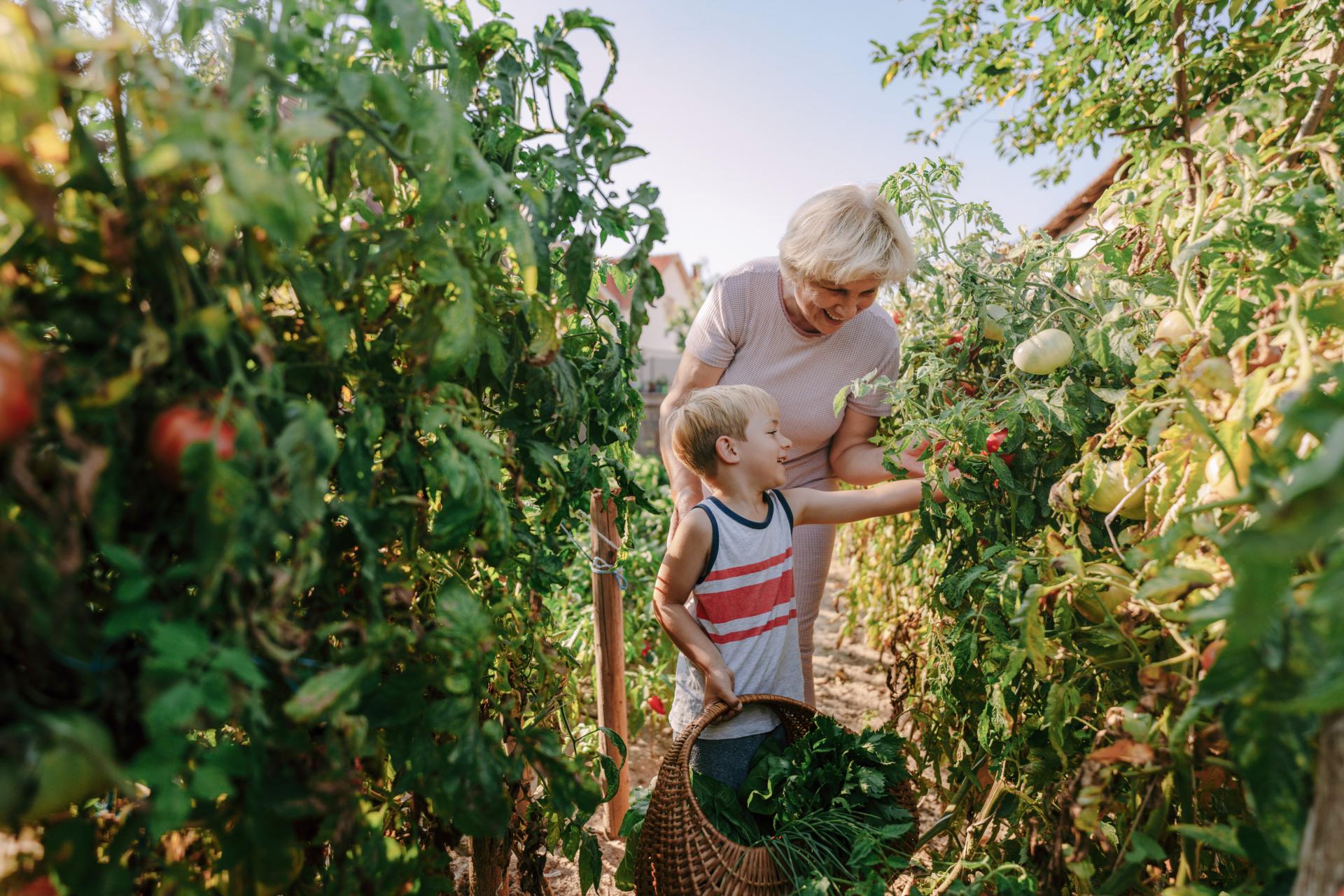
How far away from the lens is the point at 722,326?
1970 mm

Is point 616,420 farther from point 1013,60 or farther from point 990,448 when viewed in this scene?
point 1013,60

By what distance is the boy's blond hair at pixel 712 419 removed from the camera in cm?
174

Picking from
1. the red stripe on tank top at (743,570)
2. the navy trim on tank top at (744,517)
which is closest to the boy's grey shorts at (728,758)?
the red stripe on tank top at (743,570)

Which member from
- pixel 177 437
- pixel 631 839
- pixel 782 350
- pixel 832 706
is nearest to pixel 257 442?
pixel 177 437

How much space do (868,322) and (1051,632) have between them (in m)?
1.16

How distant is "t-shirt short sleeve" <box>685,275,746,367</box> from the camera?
6.45 feet

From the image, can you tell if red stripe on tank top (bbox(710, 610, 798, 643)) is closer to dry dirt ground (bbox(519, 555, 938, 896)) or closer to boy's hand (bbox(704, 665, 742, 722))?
boy's hand (bbox(704, 665, 742, 722))

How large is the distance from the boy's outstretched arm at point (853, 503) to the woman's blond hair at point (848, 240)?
19.1 inches

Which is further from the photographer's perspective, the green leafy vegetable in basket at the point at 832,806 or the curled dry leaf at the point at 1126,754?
the green leafy vegetable in basket at the point at 832,806

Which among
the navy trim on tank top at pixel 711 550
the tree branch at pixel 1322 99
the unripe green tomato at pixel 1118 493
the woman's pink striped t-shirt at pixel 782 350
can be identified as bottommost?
the navy trim on tank top at pixel 711 550

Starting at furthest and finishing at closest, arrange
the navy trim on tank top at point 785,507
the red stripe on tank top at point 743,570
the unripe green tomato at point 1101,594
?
1. the navy trim on tank top at point 785,507
2. the red stripe on tank top at point 743,570
3. the unripe green tomato at point 1101,594

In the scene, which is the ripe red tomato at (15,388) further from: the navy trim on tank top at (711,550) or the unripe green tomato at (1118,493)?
the navy trim on tank top at (711,550)

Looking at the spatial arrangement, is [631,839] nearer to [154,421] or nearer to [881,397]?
[881,397]

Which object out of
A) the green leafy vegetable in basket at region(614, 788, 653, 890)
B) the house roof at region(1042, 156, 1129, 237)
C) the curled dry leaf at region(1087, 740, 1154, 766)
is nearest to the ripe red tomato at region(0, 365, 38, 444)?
the curled dry leaf at region(1087, 740, 1154, 766)
